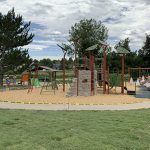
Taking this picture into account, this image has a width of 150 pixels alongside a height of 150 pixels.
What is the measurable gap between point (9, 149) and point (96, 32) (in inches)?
2032

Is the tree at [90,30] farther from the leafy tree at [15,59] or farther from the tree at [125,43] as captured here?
the leafy tree at [15,59]

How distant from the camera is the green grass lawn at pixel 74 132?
7.39 metres

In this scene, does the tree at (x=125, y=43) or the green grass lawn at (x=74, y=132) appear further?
the tree at (x=125, y=43)

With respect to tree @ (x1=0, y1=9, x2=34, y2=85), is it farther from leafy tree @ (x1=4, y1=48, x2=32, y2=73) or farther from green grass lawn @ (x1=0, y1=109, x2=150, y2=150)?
green grass lawn @ (x1=0, y1=109, x2=150, y2=150)

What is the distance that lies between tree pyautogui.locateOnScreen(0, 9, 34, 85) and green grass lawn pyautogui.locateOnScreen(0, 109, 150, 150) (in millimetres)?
26564

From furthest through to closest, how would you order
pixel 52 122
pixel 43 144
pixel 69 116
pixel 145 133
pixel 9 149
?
pixel 69 116 < pixel 52 122 < pixel 145 133 < pixel 43 144 < pixel 9 149

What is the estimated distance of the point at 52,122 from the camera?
1021 cm

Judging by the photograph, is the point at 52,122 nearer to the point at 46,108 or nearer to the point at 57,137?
the point at 57,137

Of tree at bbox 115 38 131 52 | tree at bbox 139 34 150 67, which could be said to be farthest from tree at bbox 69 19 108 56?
tree at bbox 139 34 150 67

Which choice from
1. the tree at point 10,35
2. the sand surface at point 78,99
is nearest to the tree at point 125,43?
the tree at point 10,35

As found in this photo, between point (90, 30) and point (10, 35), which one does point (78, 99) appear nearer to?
point (10, 35)

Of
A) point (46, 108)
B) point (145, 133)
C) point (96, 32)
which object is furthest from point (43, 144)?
point (96, 32)

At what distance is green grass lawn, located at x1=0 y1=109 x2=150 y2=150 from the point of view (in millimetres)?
7395

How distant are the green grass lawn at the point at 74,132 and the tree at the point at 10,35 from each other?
2656 centimetres
